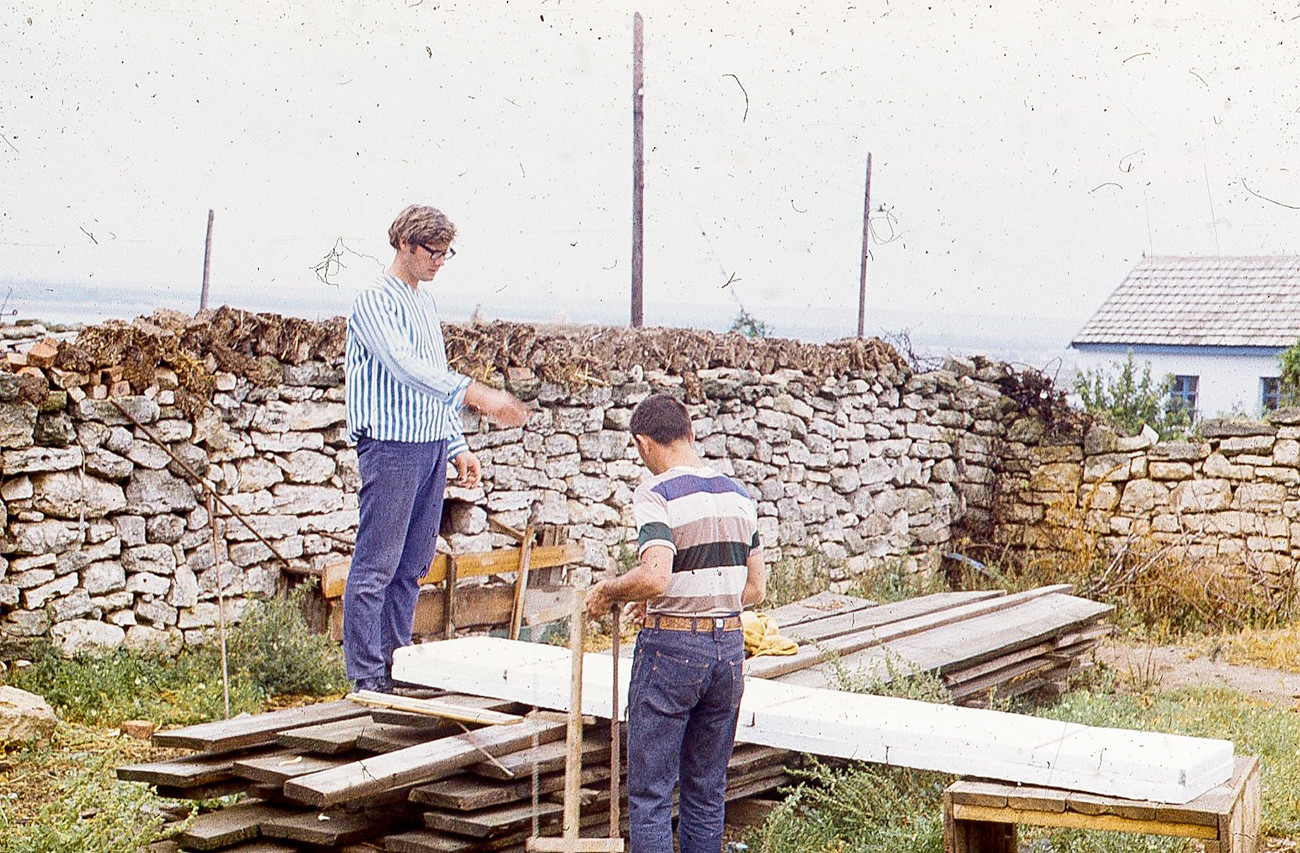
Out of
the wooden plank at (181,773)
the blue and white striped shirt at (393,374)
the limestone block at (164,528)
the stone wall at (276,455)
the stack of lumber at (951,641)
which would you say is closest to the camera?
the wooden plank at (181,773)

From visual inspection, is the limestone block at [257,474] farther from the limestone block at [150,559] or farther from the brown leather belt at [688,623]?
the brown leather belt at [688,623]

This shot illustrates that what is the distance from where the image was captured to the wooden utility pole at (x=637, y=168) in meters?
15.1

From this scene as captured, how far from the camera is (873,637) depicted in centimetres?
732

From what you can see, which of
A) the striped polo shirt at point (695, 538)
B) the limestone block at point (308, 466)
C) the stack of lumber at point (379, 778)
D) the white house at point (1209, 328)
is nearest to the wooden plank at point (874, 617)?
the stack of lumber at point (379, 778)

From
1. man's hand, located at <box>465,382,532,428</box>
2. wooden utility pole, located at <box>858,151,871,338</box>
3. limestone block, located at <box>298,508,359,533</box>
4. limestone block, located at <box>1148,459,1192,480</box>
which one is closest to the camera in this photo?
man's hand, located at <box>465,382,532,428</box>

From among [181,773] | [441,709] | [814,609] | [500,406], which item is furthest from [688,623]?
[814,609]

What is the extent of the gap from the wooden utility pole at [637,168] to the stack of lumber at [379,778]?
10215 mm

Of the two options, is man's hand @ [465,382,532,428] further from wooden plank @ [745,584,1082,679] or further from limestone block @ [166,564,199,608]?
limestone block @ [166,564,199,608]

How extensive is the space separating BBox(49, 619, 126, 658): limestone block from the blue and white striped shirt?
2795 millimetres

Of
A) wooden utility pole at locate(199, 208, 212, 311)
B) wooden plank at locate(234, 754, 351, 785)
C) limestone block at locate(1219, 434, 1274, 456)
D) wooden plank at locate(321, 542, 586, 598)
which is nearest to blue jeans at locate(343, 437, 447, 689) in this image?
wooden plank at locate(234, 754, 351, 785)

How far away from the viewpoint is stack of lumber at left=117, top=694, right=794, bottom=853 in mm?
4508

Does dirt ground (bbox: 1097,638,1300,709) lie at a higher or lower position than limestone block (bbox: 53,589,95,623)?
lower

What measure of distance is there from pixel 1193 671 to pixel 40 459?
777 cm

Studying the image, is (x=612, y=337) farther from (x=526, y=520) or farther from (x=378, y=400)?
(x=378, y=400)
